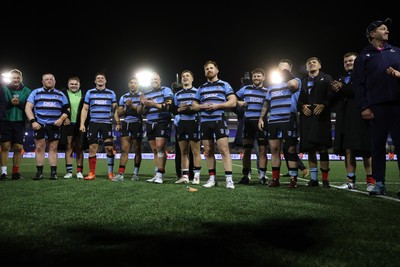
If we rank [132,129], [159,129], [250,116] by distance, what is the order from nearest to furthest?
1. [159,129]
2. [250,116]
3. [132,129]

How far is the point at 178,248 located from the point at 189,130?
4.14 meters

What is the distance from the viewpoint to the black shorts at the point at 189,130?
5988 mm

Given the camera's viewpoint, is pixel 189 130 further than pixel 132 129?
No

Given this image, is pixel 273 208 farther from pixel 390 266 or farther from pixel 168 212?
pixel 390 266

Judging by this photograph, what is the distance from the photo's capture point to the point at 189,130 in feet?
19.7

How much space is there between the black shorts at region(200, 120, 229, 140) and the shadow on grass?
10.5 ft

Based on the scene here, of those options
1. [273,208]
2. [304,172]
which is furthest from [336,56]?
[273,208]

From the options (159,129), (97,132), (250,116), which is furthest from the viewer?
(97,132)

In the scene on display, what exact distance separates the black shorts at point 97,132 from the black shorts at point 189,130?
194cm

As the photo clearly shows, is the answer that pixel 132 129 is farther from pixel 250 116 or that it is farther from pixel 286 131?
pixel 286 131

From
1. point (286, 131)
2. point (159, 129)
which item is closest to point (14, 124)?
point (159, 129)

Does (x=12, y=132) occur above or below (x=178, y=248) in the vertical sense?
above

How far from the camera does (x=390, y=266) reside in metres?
1.67

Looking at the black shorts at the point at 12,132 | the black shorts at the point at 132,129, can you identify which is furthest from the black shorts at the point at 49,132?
the black shorts at the point at 132,129
